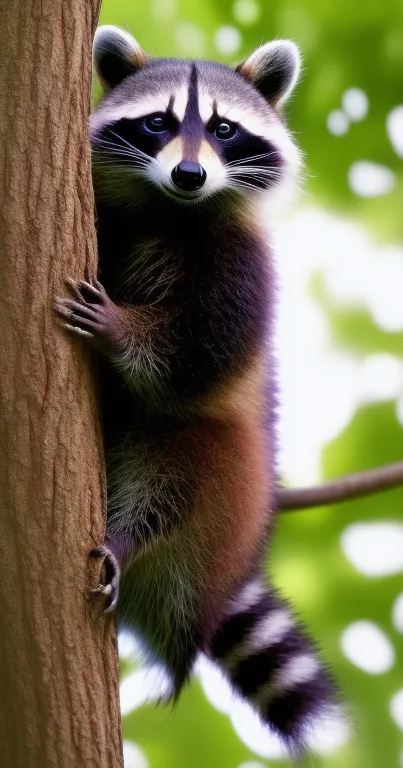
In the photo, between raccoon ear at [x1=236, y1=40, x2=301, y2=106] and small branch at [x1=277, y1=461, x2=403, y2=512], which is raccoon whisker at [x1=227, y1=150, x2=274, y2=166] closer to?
raccoon ear at [x1=236, y1=40, x2=301, y2=106]

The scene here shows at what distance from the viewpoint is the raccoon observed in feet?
9.04

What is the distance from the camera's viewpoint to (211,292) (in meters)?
2.81

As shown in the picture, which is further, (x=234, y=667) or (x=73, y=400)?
(x=234, y=667)

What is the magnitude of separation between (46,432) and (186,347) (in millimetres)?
676

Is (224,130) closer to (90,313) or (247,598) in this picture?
(90,313)

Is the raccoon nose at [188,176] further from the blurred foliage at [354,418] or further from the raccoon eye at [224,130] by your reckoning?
the blurred foliage at [354,418]

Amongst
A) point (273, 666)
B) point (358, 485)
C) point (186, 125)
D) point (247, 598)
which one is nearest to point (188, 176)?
point (186, 125)

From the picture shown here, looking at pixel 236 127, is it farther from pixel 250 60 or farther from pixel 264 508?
pixel 264 508

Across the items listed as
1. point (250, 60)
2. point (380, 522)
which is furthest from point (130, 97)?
point (380, 522)

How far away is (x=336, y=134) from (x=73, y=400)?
6.66 feet

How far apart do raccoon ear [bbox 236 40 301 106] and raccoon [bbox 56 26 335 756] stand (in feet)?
0.43

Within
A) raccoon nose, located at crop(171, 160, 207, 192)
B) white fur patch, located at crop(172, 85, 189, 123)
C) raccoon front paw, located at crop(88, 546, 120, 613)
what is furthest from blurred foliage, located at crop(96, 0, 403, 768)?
raccoon front paw, located at crop(88, 546, 120, 613)

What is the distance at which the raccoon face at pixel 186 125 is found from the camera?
278 centimetres

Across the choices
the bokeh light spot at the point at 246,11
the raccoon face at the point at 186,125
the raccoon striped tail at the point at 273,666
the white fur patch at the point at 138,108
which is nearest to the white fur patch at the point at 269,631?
the raccoon striped tail at the point at 273,666
